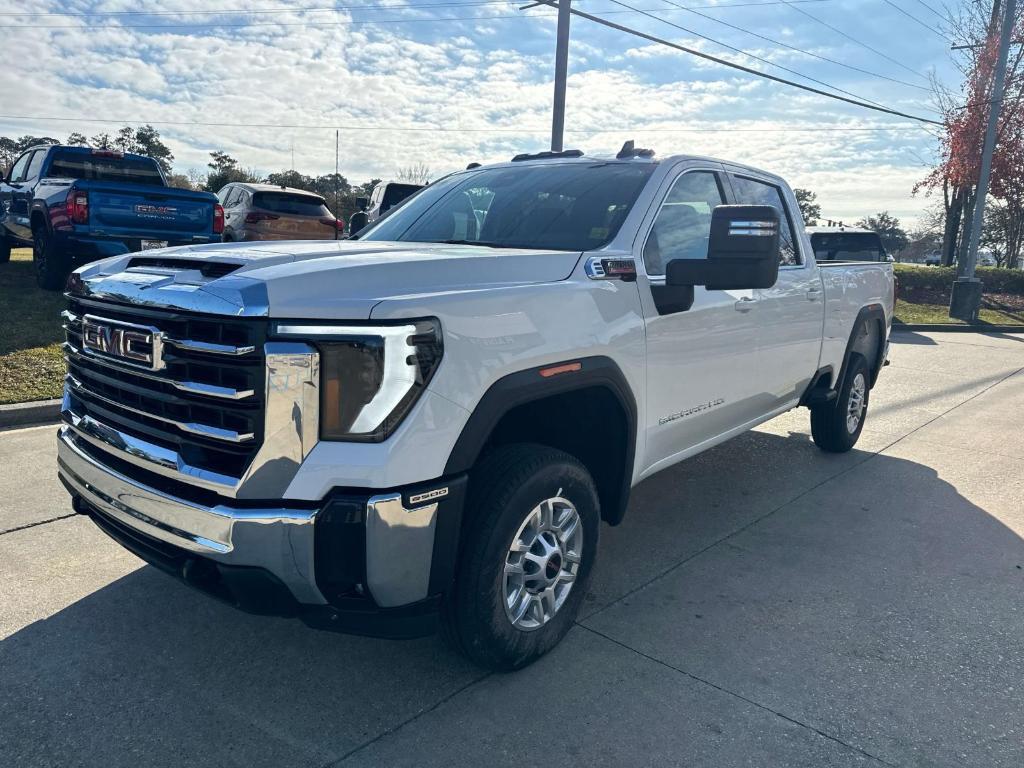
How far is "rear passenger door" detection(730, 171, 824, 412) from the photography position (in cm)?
457

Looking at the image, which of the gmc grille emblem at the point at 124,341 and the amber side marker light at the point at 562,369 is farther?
the amber side marker light at the point at 562,369

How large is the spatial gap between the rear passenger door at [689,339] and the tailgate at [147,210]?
7.47 metres

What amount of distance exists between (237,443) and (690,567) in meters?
2.55

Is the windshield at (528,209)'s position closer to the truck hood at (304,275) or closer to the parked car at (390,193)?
the truck hood at (304,275)

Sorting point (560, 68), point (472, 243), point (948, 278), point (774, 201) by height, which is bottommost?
point (948, 278)

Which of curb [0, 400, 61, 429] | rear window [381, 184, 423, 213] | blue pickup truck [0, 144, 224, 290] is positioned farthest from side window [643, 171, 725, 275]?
rear window [381, 184, 423, 213]

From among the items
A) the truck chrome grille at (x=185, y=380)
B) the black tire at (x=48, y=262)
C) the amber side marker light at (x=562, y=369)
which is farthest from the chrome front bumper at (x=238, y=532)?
the black tire at (x=48, y=262)

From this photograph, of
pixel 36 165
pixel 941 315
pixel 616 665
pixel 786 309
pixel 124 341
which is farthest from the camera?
pixel 941 315

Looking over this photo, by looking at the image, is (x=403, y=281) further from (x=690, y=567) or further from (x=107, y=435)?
(x=690, y=567)

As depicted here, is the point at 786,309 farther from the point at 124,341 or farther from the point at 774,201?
the point at 124,341

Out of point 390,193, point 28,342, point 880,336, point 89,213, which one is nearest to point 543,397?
point 880,336

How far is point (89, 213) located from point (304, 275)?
809 cm

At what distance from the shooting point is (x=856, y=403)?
20.9ft

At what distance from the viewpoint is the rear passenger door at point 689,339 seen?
3555 millimetres
